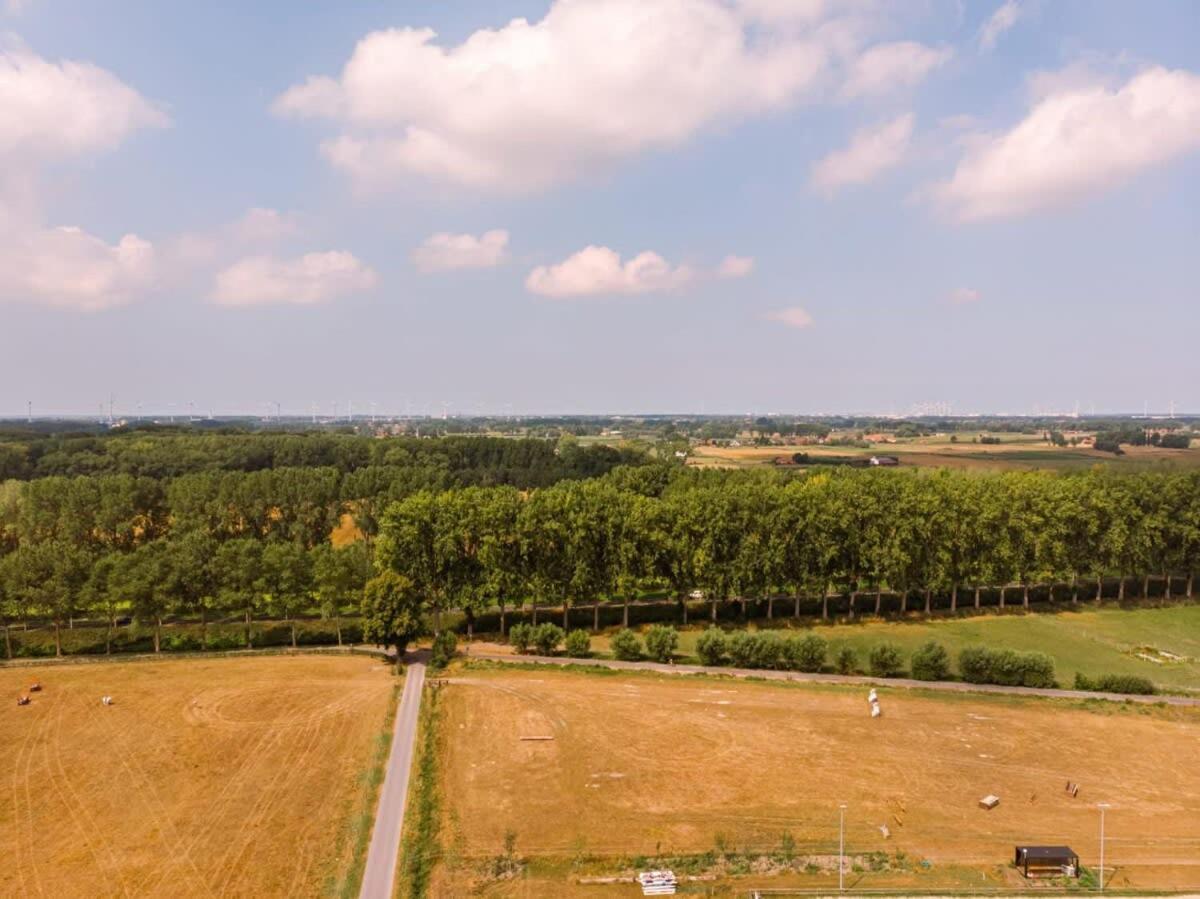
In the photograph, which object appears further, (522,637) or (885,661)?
(522,637)

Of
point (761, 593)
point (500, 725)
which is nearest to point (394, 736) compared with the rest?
point (500, 725)

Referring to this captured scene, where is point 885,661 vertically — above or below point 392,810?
above

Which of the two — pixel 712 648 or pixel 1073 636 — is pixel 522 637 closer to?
pixel 712 648

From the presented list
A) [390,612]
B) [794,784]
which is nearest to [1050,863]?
[794,784]

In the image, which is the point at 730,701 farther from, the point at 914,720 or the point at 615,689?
the point at 914,720

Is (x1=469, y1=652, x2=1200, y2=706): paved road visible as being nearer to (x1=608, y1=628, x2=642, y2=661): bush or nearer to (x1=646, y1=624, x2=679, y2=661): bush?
(x1=608, y1=628, x2=642, y2=661): bush

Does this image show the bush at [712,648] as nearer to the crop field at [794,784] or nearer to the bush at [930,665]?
the crop field at [794,784]
